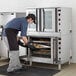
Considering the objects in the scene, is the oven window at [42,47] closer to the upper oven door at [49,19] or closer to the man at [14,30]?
the upper oven door at [49,19]

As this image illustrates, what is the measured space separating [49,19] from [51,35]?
389 millimetres

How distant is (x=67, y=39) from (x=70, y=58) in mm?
578

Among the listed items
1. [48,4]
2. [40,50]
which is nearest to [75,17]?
[48,4]

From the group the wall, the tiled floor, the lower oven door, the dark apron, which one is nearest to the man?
the dark apron

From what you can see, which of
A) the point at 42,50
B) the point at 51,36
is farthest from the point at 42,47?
the point at 51,36

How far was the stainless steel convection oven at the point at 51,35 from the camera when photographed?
191 inches

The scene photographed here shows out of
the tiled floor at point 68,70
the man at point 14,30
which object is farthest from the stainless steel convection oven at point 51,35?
the man at point 14,30

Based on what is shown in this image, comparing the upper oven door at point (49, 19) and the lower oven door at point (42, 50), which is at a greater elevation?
the upper oven door at point (49, 19)

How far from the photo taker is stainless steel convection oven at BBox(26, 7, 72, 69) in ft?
15.9

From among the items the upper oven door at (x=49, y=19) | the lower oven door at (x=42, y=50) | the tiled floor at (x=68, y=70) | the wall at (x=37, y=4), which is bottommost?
the tiled floor at (x=68, y=70)

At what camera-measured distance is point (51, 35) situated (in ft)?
16.2

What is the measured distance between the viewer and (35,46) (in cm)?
521

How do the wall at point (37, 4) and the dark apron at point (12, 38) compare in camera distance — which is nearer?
the dark apron at point (12, 38)

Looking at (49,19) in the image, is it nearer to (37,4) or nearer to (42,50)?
(42,50)
